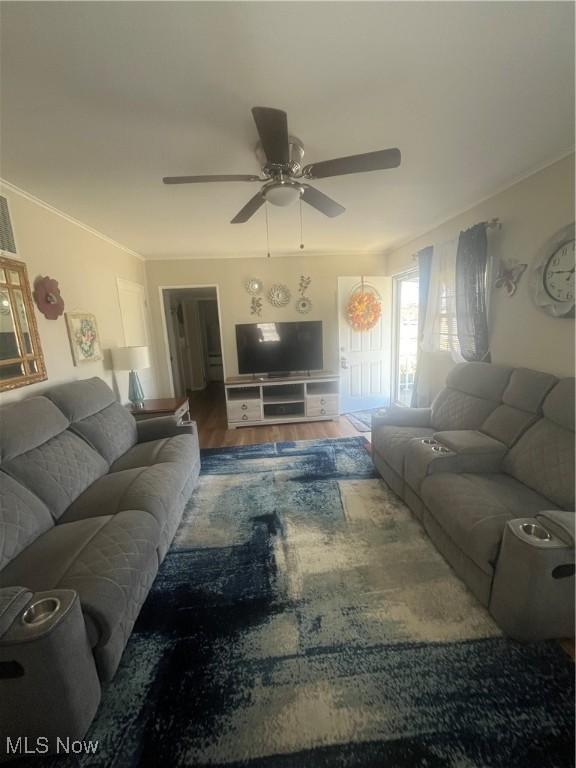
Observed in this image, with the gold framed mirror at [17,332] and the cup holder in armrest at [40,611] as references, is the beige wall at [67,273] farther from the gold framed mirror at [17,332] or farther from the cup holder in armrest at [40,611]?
the cup holder in armrest at [40,611]

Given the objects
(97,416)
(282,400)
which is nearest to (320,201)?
(97,416)

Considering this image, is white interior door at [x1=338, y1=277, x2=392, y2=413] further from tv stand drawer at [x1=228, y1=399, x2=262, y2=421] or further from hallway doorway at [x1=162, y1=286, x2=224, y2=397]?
hallway doorway at [x1=162, y1=286, x2=224, y2=397]

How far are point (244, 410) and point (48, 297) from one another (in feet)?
8.20

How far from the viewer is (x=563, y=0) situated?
0.98 m

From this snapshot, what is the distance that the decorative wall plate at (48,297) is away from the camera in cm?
222

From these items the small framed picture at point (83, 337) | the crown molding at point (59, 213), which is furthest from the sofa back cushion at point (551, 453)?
the crown molding at point (59, 213)

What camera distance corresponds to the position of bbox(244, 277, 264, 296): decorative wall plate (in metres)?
4.36

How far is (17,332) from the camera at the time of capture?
79.7 inches

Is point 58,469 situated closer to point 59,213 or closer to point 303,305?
point 59,213

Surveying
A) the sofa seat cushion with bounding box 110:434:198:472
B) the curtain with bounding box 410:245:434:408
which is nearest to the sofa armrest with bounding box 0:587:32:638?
the sofa seat cushion with bounding box 110:434:198:472

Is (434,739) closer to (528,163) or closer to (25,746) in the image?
(25,746)

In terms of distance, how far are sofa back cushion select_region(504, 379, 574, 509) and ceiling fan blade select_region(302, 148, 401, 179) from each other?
165 centimetres

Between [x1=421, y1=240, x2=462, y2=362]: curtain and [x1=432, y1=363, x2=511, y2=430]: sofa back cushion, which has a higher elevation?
[x1=421, y1=240, x2=462, y2=362]: curtain

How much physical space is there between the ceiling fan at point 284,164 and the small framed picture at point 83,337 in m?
1.72
